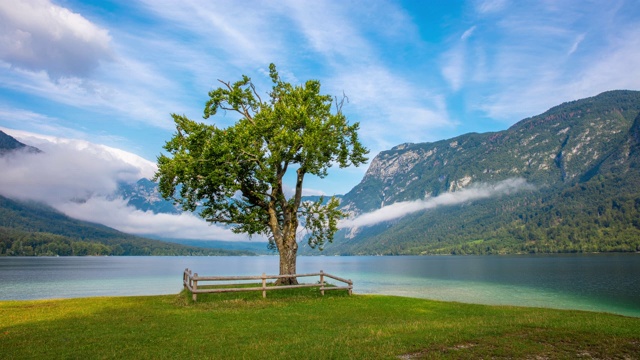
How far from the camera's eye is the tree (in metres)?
32.1

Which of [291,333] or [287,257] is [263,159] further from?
[291,333]

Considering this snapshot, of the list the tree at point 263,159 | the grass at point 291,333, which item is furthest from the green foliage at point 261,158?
the grass at point 291,333

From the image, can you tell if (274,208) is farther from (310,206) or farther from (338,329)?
(338,329)

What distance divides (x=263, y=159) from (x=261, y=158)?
192 mm

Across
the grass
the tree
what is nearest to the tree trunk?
the tree

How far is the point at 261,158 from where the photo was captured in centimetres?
3372

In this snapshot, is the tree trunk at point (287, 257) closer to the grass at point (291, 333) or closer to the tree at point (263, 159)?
the tree at point (263, 159)

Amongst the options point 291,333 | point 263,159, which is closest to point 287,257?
point 263,159

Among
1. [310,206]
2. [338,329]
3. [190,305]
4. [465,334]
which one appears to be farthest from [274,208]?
[465,334]

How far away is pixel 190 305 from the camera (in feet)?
83.6

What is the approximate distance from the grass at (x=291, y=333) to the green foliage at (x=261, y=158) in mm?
→ 10840

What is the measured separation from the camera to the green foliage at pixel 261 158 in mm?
32094

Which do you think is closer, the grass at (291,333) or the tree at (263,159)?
the grass at (291,333)

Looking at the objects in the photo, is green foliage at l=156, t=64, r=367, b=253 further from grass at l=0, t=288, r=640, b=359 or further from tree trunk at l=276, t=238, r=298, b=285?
grass at l=0, t=288, r=640, b=359
